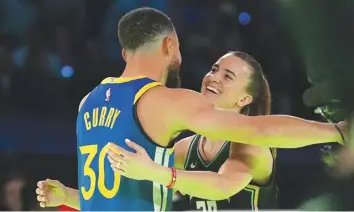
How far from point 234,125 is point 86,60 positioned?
2.26 metres

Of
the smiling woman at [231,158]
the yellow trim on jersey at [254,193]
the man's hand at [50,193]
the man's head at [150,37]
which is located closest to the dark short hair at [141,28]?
the man's head at [150,37]

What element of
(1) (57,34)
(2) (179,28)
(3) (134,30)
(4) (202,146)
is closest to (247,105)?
(4) (202,146)

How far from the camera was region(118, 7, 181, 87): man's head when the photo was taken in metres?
2.30

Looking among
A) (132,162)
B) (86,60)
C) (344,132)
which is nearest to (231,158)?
(344,132)

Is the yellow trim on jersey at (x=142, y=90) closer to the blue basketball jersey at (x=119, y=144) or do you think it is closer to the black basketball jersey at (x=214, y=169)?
the blue basketball jersey at (x=119, y=144)

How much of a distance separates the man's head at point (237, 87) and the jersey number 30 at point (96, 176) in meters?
0.85

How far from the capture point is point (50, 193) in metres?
2.60

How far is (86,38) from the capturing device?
14.4 feet

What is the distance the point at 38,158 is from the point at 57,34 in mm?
790

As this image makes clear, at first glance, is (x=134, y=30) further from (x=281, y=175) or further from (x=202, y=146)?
(x=281, y=175)

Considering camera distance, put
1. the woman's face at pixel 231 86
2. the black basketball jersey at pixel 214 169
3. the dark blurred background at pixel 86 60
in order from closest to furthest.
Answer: the black basketball jersey at pixel 214 169 < the woman's face at pixel 231 86 < the dark blurred background at pixel 86 60

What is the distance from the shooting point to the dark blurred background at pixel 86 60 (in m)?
4.10

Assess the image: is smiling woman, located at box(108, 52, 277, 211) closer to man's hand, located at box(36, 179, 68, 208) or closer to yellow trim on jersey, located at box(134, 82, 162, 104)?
yellow trim on jersey, located at box(134, 82, 162, 104)

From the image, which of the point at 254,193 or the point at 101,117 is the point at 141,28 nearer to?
the point at 101,117
